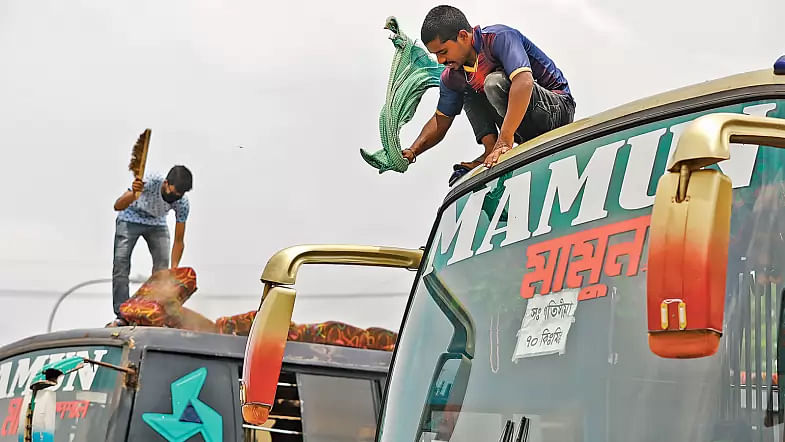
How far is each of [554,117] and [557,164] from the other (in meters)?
0.43

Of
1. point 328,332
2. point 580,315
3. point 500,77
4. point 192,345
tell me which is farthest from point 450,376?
point 328,332

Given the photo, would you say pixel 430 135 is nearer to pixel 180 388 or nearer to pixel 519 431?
pixel 519 431

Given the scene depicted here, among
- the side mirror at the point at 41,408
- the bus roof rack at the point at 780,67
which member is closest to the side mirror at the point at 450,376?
the bus roof rack at the point at 780,67

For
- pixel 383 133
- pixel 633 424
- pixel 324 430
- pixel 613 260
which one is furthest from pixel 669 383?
pixel 324 430

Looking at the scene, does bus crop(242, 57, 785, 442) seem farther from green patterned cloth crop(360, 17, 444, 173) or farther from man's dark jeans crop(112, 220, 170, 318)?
man's dark jeans crop(112, 220, 170, 318)

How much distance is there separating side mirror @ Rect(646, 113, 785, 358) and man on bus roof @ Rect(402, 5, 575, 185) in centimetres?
114

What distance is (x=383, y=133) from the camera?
331 centimetres

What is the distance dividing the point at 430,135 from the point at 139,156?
3.39 m

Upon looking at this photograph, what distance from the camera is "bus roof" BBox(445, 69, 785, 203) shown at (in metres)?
2.20

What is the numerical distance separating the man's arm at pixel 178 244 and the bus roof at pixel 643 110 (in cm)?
395

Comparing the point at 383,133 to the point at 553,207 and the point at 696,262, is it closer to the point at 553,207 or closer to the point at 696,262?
the point at 553,207

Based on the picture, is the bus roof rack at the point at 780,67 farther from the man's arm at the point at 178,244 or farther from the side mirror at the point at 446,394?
the man's arm at the point at 178,244

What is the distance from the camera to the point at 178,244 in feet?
21.7

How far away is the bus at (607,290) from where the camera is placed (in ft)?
5.62
